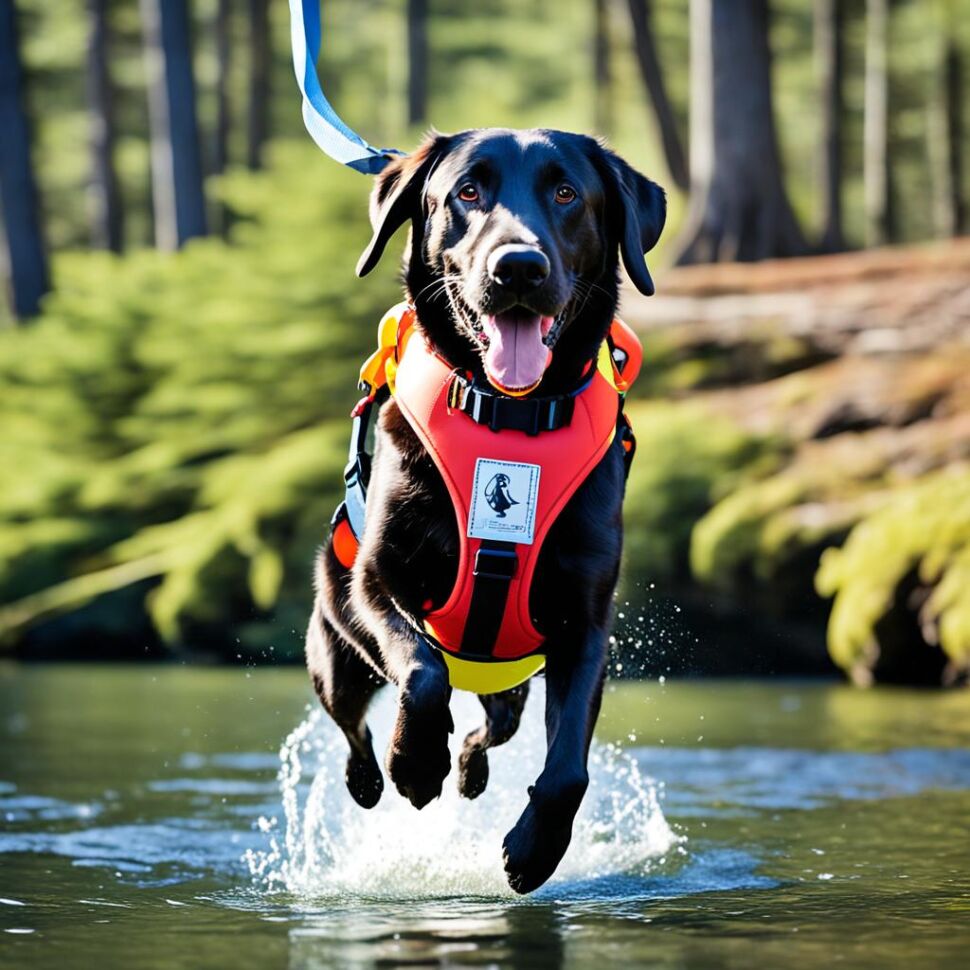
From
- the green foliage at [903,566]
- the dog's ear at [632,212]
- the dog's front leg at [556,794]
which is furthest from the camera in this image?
the green foliage at [903,566]

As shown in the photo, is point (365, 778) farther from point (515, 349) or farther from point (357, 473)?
point (515, 349)

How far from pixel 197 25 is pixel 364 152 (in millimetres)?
29236

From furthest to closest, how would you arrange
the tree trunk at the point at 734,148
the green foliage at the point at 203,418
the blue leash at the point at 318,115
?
the tree trunk at the point at 734,148 < the green foliage at the point at 203,418 < the blue leash at the point at 318,115

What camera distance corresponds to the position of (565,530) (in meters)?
4.83

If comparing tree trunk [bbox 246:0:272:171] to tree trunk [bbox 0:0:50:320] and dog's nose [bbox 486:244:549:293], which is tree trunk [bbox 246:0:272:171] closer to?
tree trunk [bbox 0:0:50:320]

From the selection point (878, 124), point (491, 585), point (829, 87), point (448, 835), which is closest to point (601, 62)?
point (829, 87)

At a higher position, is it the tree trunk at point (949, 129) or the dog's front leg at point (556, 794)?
the tree trunk at point (949, 129)

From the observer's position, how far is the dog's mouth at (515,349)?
4594mm

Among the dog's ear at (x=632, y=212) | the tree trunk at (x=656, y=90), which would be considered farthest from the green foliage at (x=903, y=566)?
the tree trunk at (x=656, y=90)

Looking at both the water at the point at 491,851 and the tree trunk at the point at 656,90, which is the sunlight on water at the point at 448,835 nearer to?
the water at the point at 491,851

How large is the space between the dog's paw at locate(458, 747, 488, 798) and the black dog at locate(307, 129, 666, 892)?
0.88 m

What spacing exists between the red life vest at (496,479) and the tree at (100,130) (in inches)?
961

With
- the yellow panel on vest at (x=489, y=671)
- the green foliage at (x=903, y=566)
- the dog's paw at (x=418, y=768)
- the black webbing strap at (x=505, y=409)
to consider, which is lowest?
the green foliage at (x=903, y=566)

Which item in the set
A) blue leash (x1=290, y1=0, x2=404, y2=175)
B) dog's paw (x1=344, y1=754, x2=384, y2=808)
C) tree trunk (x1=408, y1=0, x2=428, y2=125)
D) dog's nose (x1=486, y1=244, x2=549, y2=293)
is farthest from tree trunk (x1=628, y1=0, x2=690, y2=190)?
dog's nose (x1=486, y1=244, x2=549, y2=293)
